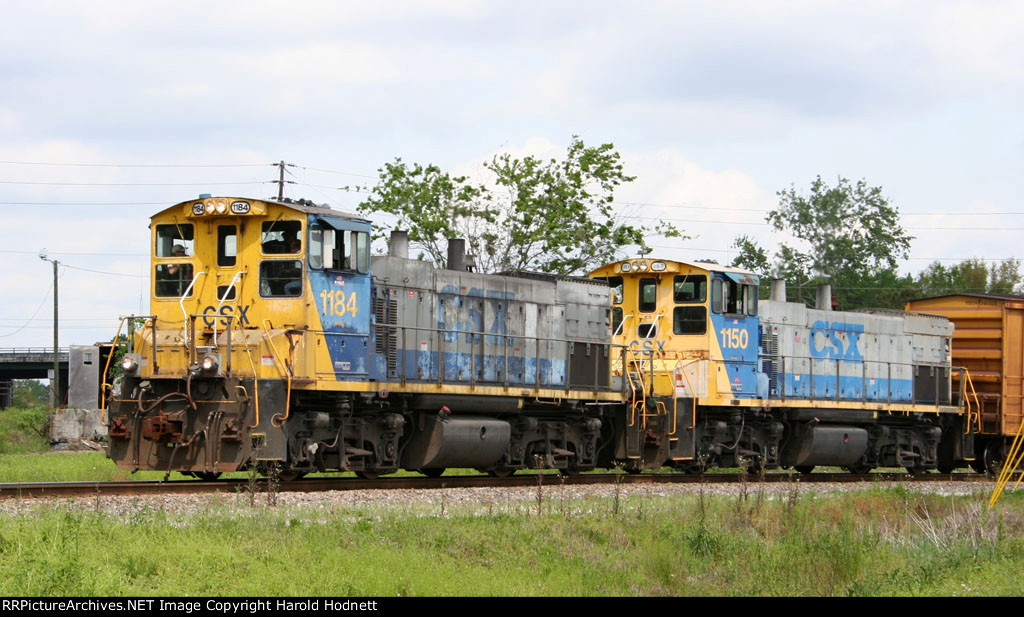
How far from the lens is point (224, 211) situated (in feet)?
50.1

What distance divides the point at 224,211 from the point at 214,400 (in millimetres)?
2609

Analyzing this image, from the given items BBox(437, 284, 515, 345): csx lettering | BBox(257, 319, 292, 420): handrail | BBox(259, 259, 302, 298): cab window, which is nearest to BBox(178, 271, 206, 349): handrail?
BBox(259, 259, 302, 298): cab window

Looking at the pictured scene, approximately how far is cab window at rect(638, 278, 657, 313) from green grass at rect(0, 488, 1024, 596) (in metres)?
7.11

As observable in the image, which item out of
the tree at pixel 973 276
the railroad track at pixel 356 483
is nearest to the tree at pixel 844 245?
the tree at pixel 973 276

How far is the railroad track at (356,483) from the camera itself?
1339 centimetres

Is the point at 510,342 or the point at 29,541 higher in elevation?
the point at 510,342

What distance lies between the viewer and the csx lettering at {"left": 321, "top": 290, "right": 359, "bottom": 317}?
15.2m

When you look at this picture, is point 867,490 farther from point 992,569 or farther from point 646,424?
point 992,569

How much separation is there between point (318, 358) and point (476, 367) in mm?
3255

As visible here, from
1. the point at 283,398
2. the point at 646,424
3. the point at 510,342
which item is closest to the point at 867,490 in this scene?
the point at 646,424

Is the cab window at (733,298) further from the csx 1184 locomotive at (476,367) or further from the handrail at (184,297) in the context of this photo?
the handrail at (184,297)

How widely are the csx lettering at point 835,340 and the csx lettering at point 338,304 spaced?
11.0 metres

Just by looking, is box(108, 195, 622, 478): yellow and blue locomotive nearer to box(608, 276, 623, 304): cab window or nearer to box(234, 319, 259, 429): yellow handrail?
box(234, 319, 259, 429): yellow handrail

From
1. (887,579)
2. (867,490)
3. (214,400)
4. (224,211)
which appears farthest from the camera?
(867,490)
